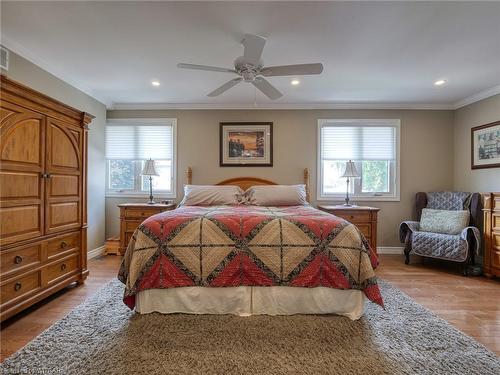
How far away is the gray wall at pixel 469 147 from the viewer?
3.49 metres

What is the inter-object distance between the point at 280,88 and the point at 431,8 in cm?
185

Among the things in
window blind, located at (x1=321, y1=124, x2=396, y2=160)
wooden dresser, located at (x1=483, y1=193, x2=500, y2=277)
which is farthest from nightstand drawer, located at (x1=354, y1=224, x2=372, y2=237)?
wooden dresser, located at (x1=483, y1=193, x2=500, y2=277)

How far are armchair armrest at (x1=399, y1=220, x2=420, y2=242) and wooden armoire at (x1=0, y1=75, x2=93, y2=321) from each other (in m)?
4.17

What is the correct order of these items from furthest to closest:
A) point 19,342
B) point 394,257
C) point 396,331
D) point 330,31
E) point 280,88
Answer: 1. point 394,257
2. point 280,88
3. point 330,31
4. point 396,331
5. point 19,342

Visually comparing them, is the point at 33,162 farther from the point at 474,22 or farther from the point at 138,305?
the point at 474,22

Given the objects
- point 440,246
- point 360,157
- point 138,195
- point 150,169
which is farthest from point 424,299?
point 138,195

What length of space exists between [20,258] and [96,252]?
2010 mm

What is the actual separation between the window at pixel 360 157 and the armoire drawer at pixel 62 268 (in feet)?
11.3

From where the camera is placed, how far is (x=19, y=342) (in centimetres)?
174

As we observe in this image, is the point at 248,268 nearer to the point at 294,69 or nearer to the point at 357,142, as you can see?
the point at 294,69

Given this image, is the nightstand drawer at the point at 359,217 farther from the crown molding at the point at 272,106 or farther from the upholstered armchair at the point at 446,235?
the crown molding at the point at 272,106

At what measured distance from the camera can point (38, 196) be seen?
2191mm

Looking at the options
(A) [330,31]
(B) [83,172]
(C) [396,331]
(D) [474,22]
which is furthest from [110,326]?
(D) [474,22]

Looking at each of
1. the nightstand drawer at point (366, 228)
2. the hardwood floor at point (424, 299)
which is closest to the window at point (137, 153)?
the hardwood floor at point (424, 299)
